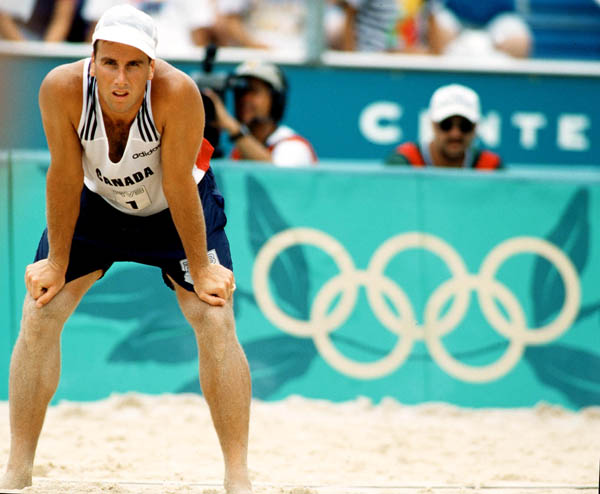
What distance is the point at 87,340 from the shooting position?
19.2ft

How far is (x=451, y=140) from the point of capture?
20.5 feet

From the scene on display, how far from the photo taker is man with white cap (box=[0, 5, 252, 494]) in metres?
3.36

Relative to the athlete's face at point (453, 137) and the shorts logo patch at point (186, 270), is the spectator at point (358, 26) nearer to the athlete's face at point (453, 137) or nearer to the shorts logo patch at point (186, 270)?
the athlete's face at point (453, 137)

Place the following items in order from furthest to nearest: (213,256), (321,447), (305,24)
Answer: (305,24) → (321,447) → (213,256)

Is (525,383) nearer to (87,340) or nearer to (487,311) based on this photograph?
(487,311)

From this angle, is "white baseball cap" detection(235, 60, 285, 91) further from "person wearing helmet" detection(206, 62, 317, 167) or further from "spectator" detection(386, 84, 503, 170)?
"spectator" detection(386, 84, 503, 170)

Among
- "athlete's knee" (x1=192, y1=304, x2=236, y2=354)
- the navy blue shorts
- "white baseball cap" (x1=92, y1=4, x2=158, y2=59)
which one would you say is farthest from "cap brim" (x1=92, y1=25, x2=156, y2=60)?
"athlete's knee" (x1=192, y1=304, x2=236, y2=354)

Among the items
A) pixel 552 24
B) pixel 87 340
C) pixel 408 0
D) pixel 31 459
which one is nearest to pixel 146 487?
pixel 31 459

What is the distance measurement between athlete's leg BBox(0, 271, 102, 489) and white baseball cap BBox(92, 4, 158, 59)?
950mm

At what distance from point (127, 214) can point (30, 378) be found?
2.21 ft

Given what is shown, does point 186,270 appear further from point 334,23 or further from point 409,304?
point 334,23

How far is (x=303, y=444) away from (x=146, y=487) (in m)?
1.52

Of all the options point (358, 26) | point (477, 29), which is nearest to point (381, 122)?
point (358, 26)

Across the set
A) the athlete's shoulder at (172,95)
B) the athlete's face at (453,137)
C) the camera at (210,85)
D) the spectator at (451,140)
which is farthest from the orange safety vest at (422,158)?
the athlete's shoulder at (172,95)
